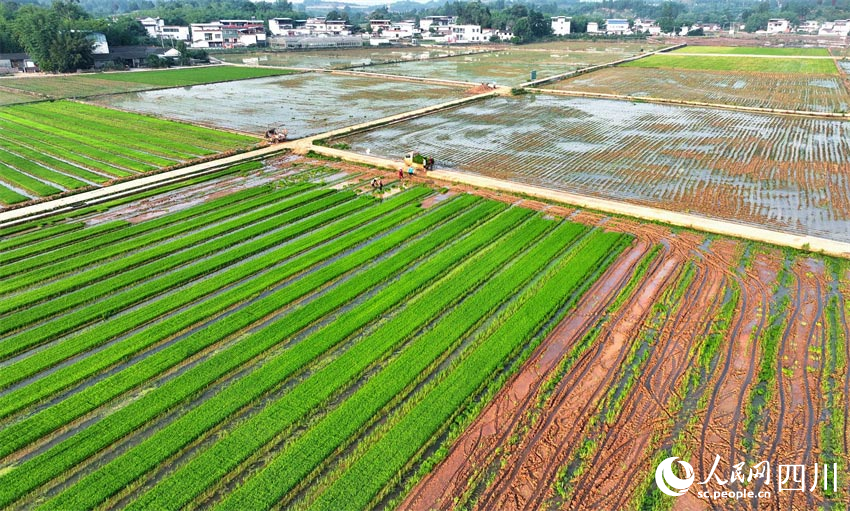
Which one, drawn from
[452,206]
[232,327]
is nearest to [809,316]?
Result: [452,206]

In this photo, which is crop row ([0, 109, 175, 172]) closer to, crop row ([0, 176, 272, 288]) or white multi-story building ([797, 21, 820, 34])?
crop row ([0, 176, 272, 288])

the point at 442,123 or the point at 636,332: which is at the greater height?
the point at 442,123

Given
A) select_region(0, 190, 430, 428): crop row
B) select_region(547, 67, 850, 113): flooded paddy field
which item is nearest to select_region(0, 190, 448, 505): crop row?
select_region(0, 190, 430, 428): crop row

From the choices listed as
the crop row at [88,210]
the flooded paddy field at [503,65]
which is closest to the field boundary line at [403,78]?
the flooded paddy field at [503,65]

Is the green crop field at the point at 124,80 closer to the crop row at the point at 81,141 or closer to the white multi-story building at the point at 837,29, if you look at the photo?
the crop row at the point at 81,141

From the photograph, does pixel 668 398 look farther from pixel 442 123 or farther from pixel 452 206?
pixel 442 123

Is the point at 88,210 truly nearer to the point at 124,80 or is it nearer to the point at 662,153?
the point at 662,153

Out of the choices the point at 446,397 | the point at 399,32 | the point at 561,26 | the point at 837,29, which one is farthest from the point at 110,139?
the point at 837,29
